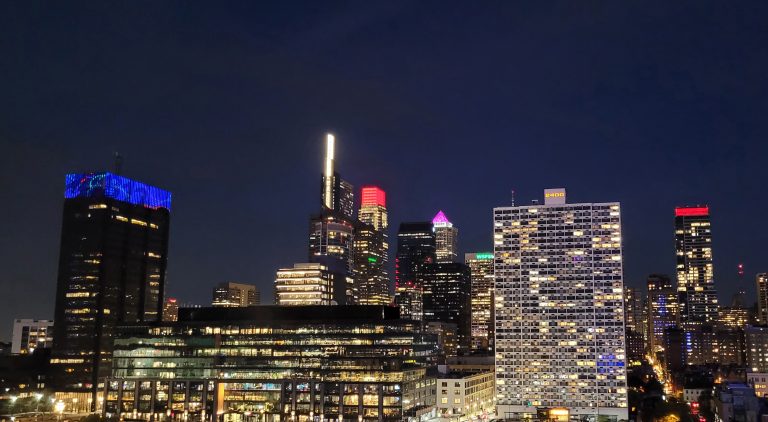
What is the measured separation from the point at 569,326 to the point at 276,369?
74.2m

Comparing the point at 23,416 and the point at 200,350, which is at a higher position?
the point at 200,350

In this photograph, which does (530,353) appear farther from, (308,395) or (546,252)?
(308,395)

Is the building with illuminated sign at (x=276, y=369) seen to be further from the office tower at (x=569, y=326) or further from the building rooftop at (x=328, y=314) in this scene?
the office tower at (x=569, y=326)

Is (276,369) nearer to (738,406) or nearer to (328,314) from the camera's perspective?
(328,314)

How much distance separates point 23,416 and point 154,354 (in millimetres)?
33953

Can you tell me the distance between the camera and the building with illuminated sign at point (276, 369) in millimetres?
175750

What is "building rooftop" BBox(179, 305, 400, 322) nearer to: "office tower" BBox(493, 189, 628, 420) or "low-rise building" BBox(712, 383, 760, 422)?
"office tower" BBox(493, 189, 628, 420)

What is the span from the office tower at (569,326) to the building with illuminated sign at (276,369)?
23514mm

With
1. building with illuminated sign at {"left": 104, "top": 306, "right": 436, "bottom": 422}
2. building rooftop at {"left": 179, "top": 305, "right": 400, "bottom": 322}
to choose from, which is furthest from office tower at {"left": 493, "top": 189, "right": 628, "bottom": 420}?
building rooftop at {"left": 179, "top": 305, "right": 400, "bottom": 322}

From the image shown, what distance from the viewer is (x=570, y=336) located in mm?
193125

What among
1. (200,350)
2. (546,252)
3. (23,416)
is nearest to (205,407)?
(200,350)

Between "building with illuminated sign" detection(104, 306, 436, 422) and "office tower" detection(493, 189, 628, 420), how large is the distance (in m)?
23.5

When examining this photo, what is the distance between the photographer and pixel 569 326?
194m

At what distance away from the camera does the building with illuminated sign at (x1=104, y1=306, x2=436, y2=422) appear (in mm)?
175750
